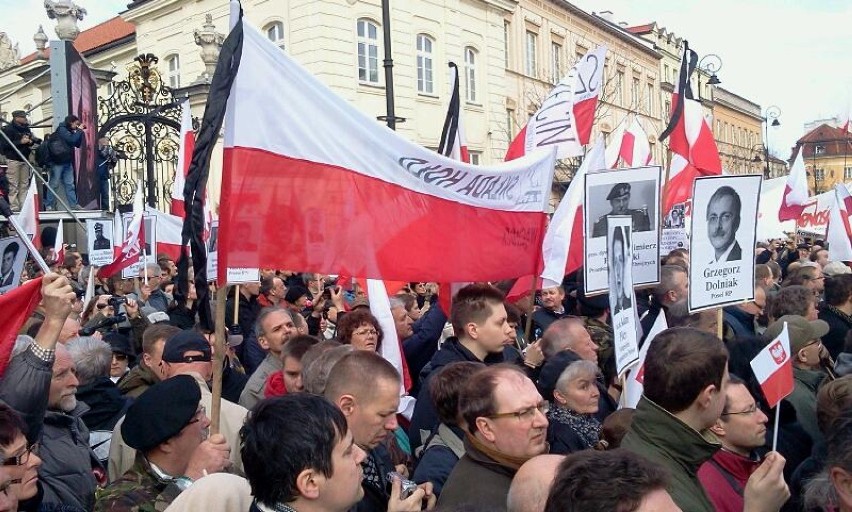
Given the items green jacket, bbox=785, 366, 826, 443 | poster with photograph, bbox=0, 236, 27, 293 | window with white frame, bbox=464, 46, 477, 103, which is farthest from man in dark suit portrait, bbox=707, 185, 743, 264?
window with white frame, bbox=464, 46, 477, 103

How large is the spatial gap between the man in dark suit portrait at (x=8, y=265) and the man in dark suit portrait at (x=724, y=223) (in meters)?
5.03

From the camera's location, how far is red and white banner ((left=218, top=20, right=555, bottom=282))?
14.7 feet

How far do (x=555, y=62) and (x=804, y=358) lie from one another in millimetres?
37881

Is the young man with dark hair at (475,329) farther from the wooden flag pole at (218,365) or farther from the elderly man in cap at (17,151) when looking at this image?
the elderly man in cap at (17,151)

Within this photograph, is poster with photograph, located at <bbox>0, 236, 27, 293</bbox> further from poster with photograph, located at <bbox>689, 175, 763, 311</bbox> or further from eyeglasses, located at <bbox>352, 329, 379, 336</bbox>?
poster with photograph, located at <bbox>689, 175, 763, 311</bbox>

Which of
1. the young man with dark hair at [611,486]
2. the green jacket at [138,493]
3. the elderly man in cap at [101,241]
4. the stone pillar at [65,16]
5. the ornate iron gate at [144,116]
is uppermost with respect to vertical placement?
the stone pillar at [65,16]

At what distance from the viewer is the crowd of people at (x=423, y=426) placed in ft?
8.94

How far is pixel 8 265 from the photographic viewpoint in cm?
705

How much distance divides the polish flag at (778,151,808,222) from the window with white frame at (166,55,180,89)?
945 inches

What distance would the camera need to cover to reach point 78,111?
17.6 m

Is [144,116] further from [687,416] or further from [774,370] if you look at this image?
[687,416]

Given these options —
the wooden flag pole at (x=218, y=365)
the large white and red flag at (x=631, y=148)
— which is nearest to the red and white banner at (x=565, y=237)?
the wooden flag pole at (x=218, y=365)

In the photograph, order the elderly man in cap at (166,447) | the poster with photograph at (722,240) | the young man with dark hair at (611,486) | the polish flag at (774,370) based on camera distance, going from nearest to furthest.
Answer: the young man with dark hair at (611,486), the elderly man in cap at (166,447), the polish flag at (774,370), the poster with photograph at (722,240)

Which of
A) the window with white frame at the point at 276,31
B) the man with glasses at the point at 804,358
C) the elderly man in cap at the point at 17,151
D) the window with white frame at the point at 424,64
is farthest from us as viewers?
the window with white frame at the point at 424,64
